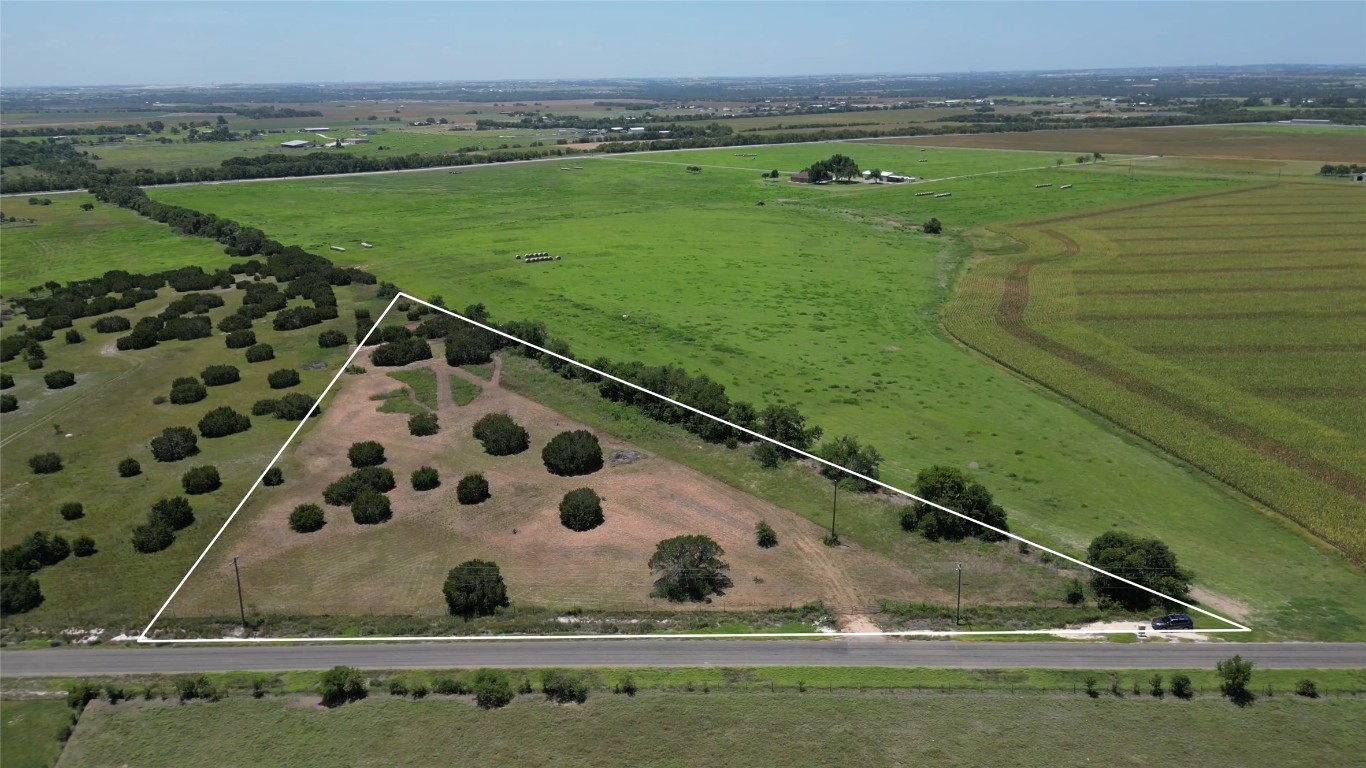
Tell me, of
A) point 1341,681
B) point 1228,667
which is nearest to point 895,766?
point 1228,667

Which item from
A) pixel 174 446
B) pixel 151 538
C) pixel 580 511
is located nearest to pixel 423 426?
pixel 174 446

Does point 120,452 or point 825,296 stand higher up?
point 825,296

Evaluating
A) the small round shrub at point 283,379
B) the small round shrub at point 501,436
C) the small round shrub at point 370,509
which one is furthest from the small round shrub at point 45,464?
the small round shrub at point 501,436

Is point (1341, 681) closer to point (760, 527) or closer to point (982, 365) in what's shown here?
point (760, 527)

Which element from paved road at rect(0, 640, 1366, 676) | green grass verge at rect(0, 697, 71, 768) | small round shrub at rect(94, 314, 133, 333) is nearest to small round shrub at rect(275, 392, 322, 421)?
paved road at rect(0, 640, 1366, 676)

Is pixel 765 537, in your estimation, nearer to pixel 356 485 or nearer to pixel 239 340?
pixel 356 485

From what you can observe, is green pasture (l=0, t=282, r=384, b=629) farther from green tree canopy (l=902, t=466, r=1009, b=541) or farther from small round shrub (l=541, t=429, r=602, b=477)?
green tree canopy (l=902, t=466, r=1009, b=541)

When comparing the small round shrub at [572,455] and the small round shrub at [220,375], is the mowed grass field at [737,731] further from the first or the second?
the small round shrub at [220,375]
